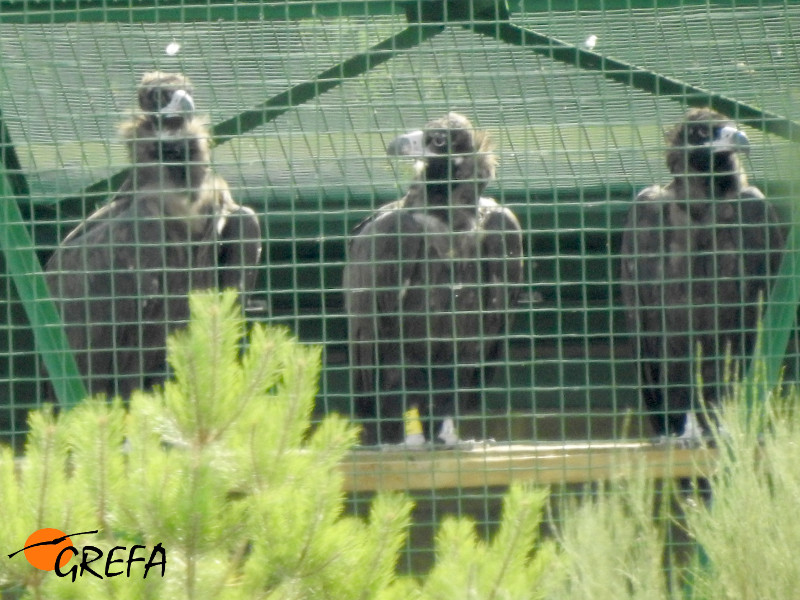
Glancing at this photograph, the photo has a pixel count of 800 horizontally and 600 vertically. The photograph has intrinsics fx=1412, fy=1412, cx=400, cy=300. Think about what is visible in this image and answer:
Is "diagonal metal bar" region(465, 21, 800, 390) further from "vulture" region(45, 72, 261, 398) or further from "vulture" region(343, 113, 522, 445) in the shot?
"vulture" region(45, 72, 261, 398)

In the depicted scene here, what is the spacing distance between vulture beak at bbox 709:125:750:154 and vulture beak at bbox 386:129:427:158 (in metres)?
1.06

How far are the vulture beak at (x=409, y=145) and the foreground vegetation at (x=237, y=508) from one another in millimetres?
2163

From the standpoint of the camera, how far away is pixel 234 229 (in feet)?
17.6

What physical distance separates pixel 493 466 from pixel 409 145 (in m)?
1.39

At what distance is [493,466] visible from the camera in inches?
170

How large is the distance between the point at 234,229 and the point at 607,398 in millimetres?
2103

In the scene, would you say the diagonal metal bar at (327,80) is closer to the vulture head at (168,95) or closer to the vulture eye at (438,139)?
the vulture head at (168,95)

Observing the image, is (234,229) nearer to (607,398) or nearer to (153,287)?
(153,287)

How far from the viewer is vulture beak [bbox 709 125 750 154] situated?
470cm

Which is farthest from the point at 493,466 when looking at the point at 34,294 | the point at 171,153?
the point at 171,153

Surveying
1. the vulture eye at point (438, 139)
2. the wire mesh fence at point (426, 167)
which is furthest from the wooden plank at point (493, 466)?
the vulture eye at point (438, 139)

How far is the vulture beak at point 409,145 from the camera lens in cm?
500

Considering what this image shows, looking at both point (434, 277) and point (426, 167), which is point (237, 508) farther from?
point (434, 277)

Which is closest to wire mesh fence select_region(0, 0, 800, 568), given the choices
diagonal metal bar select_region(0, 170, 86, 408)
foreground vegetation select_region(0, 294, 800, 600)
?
diagonal metal bar select_region(0, 170, 86, 408)
